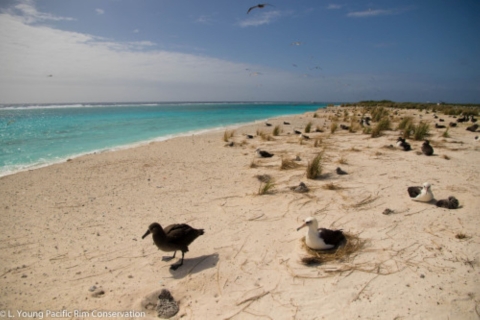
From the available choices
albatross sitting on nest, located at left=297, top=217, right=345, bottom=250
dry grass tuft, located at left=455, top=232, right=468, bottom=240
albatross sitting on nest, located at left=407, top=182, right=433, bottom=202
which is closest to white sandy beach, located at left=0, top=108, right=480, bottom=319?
dry grass tuft, located at left=455, top=232, right=468, bottom=240

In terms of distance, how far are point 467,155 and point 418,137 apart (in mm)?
2880

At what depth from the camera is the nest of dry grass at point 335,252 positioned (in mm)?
3416

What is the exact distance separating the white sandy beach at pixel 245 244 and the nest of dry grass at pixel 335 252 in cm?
8

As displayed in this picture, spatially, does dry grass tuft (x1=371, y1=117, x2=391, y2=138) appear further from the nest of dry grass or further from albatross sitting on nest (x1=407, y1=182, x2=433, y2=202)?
the nest of dry grass

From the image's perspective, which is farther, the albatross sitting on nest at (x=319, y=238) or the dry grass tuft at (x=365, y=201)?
the dry grass tuft at (x=365, y=201)

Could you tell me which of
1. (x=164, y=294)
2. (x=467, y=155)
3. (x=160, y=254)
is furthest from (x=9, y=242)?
(x=467, y=155)

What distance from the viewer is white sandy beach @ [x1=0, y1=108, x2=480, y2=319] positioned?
2.82 m

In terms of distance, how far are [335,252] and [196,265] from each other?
1.94 metres

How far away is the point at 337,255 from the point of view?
11.4ft

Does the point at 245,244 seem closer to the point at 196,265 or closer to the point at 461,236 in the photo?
the point at 196,265

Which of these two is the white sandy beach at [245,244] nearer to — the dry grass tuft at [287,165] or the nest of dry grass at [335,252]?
the nest of dry grass at [335,252]

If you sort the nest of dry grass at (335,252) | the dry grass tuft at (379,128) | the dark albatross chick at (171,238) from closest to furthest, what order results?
the nest of dry grass at (335,252) → the dark albatross chick at (171,238) → the dry grass tuft at (379,128)

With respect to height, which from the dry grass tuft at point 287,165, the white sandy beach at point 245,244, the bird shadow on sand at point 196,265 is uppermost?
the dry grass tuft at point 287,165

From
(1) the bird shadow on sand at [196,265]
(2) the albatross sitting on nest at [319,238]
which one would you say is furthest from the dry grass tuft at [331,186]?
(1) the bird shadow on sand at [196,265]
